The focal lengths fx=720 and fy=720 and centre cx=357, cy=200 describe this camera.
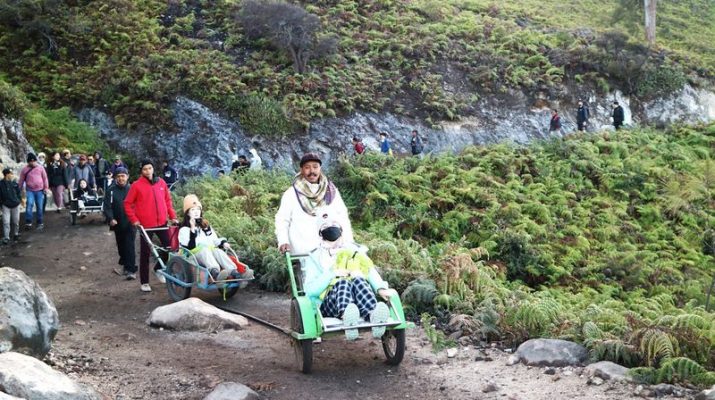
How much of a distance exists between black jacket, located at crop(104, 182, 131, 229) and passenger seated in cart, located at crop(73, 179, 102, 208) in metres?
6.98

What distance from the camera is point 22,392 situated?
17.9ft

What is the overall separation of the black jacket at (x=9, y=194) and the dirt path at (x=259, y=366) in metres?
6.40

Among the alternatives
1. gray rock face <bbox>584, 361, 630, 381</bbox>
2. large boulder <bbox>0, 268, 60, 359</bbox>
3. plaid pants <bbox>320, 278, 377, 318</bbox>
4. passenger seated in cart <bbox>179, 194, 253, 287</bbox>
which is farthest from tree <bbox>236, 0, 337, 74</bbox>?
gray rock face <bbox>584, 361, 630, 381</bbox>

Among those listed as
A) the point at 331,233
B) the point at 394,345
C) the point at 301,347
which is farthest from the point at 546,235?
the point at 301,347

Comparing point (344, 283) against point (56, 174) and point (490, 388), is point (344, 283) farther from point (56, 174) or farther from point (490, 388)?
point (56, 174)

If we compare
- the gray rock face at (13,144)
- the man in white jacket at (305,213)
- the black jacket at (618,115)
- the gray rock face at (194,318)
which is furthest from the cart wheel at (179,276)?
the black jacket at (618,115)

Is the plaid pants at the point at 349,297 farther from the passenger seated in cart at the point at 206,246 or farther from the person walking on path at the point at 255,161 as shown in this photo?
the person walking on path at the point at 255,161

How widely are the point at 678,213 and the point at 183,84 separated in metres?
17.2

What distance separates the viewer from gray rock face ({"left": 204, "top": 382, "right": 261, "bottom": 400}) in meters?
6.47

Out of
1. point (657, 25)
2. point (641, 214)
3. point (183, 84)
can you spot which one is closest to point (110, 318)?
point (641, 214)

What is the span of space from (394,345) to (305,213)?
1724 mm

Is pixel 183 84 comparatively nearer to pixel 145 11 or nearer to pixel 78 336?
pixel 145 11

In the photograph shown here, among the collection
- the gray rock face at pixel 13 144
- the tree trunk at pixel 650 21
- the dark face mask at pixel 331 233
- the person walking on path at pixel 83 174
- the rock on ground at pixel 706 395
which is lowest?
the rock on ground at pixel 706 395

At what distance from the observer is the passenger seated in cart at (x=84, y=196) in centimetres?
1872
